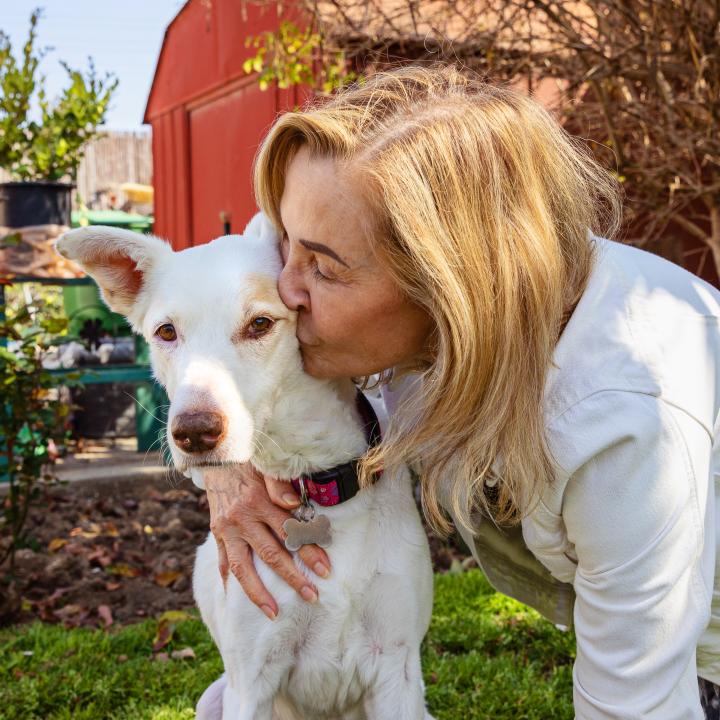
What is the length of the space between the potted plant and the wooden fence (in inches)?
417

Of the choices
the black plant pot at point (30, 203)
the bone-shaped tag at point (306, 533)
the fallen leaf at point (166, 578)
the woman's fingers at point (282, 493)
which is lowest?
the fallen leaf at point (166, 578)

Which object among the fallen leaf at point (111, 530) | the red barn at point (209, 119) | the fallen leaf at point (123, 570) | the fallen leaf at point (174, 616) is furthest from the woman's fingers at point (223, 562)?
the red barn at point (209, 119)

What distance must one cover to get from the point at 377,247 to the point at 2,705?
7.12ft

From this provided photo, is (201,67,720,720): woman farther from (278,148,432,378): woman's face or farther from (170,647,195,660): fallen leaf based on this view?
(170,647,195,660): fallen leaf

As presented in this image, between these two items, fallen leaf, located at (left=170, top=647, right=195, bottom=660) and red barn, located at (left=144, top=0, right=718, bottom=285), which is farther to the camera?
red barn, located at (left=144, top=0, right=718, bottom=285)

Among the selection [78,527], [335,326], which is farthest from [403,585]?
[78,527]

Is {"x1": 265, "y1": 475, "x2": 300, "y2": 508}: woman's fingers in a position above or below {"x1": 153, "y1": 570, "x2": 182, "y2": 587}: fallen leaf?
above

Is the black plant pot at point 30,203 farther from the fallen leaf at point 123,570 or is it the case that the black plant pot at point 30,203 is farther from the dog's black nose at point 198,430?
the dog's black nose at point 198,430

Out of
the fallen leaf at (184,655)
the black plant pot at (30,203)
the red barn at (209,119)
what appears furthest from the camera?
the red barn at (209,119)

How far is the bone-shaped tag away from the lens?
2010mm

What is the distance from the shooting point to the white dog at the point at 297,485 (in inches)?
74.0

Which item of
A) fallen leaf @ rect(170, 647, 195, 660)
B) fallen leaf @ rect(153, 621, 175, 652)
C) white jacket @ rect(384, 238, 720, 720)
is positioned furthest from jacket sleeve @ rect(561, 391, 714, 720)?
fallen leaf @ rect(153, 621, 175, 652)

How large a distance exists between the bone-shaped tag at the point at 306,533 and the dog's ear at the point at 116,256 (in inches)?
27.0

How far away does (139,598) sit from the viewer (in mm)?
3924
